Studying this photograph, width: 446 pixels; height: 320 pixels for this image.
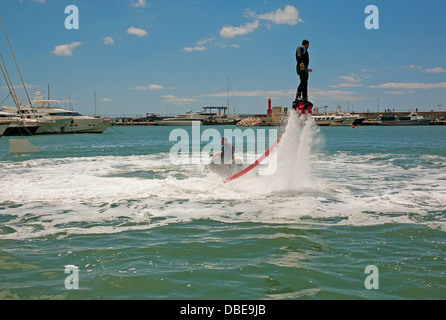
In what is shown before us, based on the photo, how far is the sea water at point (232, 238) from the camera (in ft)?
17.9

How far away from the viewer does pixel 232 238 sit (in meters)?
7.71

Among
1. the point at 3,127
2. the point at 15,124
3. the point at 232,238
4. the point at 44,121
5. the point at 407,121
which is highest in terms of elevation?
the point at 407,121

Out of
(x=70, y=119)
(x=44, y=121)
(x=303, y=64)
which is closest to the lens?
(x=303, y=64)

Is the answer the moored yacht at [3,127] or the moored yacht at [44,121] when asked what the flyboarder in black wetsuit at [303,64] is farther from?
the moored yacht at [44,121]

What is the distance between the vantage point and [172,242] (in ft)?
24.5

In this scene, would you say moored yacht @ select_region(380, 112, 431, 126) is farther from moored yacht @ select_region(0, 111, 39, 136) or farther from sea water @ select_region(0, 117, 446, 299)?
sea water @ select_region(0, 117, 446, 299)

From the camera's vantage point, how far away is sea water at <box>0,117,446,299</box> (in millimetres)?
5449

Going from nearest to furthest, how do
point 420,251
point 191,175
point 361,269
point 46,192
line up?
point 361,269 → point 420,251 → point 46,192 → point 191,175

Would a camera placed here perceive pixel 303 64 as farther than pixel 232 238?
Yes

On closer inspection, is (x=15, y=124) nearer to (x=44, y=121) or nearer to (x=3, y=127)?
(x=3, y=127)

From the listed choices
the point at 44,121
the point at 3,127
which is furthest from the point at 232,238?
the point at 44,121
